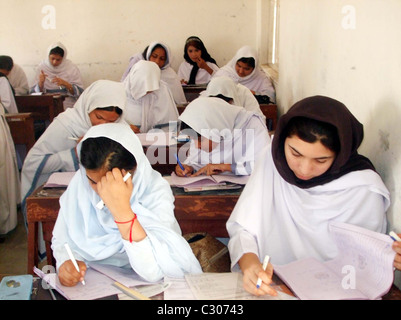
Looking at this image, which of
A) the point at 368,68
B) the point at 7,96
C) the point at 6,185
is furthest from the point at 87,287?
the point at 7,96

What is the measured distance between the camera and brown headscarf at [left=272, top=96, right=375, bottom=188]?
51.8 inches

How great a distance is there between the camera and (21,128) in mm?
3758

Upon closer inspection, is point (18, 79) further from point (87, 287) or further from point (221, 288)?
point (221, 288)

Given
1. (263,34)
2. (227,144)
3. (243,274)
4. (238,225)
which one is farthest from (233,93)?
(263,34)

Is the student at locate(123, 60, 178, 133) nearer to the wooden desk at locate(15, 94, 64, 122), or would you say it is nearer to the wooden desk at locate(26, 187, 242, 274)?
the wooden desk at locate(15, 94, 64, 122)

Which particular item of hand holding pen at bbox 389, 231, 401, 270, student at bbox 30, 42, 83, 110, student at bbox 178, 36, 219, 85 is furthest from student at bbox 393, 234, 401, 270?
student at bbox 178, 36, 219, 85

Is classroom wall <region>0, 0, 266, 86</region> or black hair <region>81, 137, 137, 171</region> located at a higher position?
classroom wall <region>0, 0, 266, 86</region>

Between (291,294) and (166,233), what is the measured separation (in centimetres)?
50

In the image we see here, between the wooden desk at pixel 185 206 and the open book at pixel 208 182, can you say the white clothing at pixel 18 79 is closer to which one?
the wooden desk at pixel 185 206

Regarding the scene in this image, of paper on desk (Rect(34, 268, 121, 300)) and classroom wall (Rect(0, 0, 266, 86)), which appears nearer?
paper on desk (Rect(34, 268, 121, 300))

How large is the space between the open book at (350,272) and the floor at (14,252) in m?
2.11

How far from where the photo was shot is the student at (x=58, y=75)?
593 centimetres

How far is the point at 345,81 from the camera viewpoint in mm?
1852

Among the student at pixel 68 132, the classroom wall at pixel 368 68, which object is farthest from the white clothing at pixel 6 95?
the classroom wall at pixel 368 68
